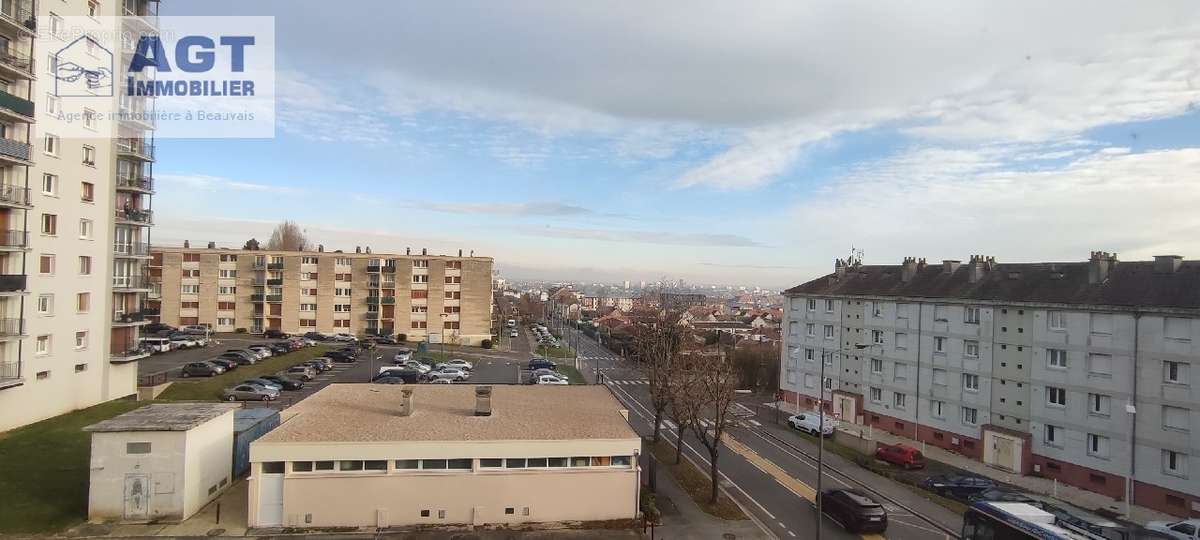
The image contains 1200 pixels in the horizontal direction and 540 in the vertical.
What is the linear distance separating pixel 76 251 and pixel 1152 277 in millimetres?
53651

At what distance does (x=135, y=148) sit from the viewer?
3700 centimetres

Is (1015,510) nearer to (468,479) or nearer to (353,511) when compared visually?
(468,479)

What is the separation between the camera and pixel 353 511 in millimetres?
19703

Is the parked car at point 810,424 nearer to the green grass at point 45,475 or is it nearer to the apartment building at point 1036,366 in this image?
the apartment building at point 1036,366

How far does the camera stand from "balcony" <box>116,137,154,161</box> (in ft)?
116

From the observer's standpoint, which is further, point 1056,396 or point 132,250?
point 132,250

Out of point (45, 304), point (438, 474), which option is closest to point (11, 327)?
point (45, 304)

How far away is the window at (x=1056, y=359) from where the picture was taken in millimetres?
31531

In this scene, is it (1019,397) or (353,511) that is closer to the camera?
(353,511)

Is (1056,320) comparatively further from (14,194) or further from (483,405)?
(14,194)

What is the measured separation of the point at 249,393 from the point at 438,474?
26.1 meters

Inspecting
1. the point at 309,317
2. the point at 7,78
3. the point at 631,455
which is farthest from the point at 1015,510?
the point at 309,317

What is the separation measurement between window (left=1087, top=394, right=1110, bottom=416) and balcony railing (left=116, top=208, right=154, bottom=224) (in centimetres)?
5263

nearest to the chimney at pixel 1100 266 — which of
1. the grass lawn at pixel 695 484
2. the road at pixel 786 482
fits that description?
the road at pixel 786 482
